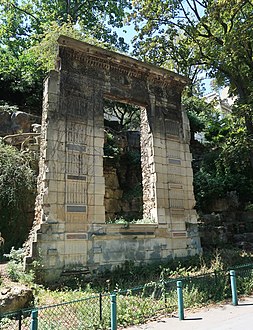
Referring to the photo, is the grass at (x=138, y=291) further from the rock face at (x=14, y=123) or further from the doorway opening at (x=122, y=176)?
the rock face at (x=14, y=123)

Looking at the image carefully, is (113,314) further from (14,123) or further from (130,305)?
(14,123)

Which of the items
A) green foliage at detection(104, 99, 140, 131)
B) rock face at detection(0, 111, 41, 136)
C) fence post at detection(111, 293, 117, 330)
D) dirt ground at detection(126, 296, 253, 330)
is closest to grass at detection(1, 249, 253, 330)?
fence post at detection(111, 293, 117, 330)

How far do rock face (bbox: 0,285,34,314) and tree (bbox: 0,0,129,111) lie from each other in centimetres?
1608

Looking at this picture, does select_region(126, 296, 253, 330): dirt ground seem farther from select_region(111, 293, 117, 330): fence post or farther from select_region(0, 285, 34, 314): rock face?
select_region(0, 285, 34, 314): rock face

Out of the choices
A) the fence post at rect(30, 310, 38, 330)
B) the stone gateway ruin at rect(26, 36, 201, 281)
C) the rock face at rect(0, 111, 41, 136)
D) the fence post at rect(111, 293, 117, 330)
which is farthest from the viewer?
the rock face at rect(0, 111, 41, 136)

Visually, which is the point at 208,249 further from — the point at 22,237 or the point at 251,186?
the point at 22,237

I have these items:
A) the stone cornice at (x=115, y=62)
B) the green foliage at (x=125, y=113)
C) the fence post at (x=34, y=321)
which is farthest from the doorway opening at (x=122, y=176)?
the fence post at (x=34, y=321)

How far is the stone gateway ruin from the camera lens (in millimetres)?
9422

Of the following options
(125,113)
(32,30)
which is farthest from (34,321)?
(32,30)

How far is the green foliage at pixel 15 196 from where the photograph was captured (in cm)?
1202

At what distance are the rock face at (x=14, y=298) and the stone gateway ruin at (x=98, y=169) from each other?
221cm

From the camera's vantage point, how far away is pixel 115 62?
11.6m

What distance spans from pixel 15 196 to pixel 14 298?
6658mm

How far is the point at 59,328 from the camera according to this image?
17.8ft
